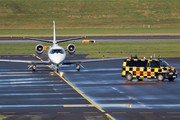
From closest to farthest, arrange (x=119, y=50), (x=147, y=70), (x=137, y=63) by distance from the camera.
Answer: (x=147, y=70)
(x=137, y=63)
(x=119, y=50)

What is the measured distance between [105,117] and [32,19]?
173 metres

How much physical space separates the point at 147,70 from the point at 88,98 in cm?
1025

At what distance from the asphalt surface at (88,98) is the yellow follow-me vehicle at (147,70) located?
1.90 ft

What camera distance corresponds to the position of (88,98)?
2420 cm

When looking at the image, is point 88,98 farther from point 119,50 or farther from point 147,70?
point 119,50

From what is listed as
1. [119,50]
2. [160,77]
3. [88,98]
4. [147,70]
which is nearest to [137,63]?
[147,70]

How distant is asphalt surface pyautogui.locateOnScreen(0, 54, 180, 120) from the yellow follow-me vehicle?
0.58 meters

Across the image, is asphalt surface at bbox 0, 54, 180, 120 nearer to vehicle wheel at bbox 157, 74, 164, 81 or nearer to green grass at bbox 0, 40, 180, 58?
vehicle wheel at bbox 157, 74, 164, 81

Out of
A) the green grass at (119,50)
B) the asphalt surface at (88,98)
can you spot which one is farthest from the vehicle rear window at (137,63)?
the green grass at (119,50)

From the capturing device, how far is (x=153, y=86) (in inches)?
1176

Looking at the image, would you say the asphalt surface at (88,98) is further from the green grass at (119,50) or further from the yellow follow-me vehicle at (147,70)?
the green grass at (119,50)

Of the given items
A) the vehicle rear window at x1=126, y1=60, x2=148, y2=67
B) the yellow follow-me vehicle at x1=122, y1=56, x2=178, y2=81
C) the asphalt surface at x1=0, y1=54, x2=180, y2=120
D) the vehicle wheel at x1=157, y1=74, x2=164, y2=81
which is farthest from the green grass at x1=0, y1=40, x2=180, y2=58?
the asphalt surface at x1=0, y1=54, x2=180, y2=120

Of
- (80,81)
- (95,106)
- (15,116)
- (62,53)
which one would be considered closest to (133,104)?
(95,106)

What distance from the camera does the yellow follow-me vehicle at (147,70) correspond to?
32750 mm
